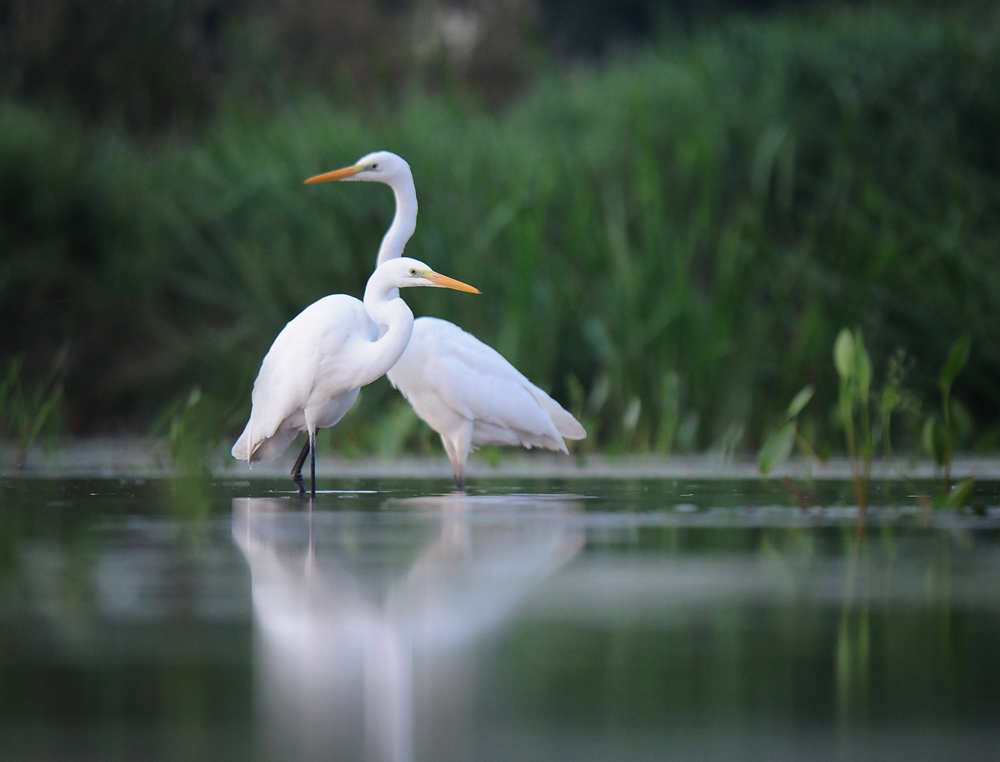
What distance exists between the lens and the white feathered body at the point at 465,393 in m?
6.85

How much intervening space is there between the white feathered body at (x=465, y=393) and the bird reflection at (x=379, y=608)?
1334 mm

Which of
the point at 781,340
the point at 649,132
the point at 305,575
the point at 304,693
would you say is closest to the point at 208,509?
the point at 305,575

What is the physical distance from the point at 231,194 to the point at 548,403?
12.3 ft

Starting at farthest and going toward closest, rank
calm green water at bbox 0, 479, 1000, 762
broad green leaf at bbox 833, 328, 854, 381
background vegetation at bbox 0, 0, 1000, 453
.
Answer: background vegetation at bbox 0, 0, 1000, 453, broad green leaf at bbox 833, 328, 854, 381, calm green water at bbox 0, 479, 1000, 762

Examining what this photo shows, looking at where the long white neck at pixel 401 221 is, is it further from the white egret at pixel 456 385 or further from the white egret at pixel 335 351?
the white egret at pixel 335 351

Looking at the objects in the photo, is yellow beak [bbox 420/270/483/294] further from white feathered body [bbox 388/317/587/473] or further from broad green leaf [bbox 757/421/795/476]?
broad green leaf [bbox 757/421/795/476]

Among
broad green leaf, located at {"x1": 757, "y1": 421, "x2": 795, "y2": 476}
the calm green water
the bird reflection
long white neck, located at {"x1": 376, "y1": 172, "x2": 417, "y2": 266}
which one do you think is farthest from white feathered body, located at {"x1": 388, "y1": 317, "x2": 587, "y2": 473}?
broad green leaf, located at {"x1": 757, "y1": 421, "x2": 795, "y2": 476}

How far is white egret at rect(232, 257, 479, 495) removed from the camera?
6.05 metres

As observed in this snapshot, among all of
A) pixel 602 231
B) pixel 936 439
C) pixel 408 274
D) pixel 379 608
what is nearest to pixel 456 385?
pixel 408 274

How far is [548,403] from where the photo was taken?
7.16m

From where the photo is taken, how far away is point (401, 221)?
7.07m

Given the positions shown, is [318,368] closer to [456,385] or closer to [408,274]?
[408,274]

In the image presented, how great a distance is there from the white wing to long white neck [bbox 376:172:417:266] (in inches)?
14.1

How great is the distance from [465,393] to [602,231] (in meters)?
2.87
